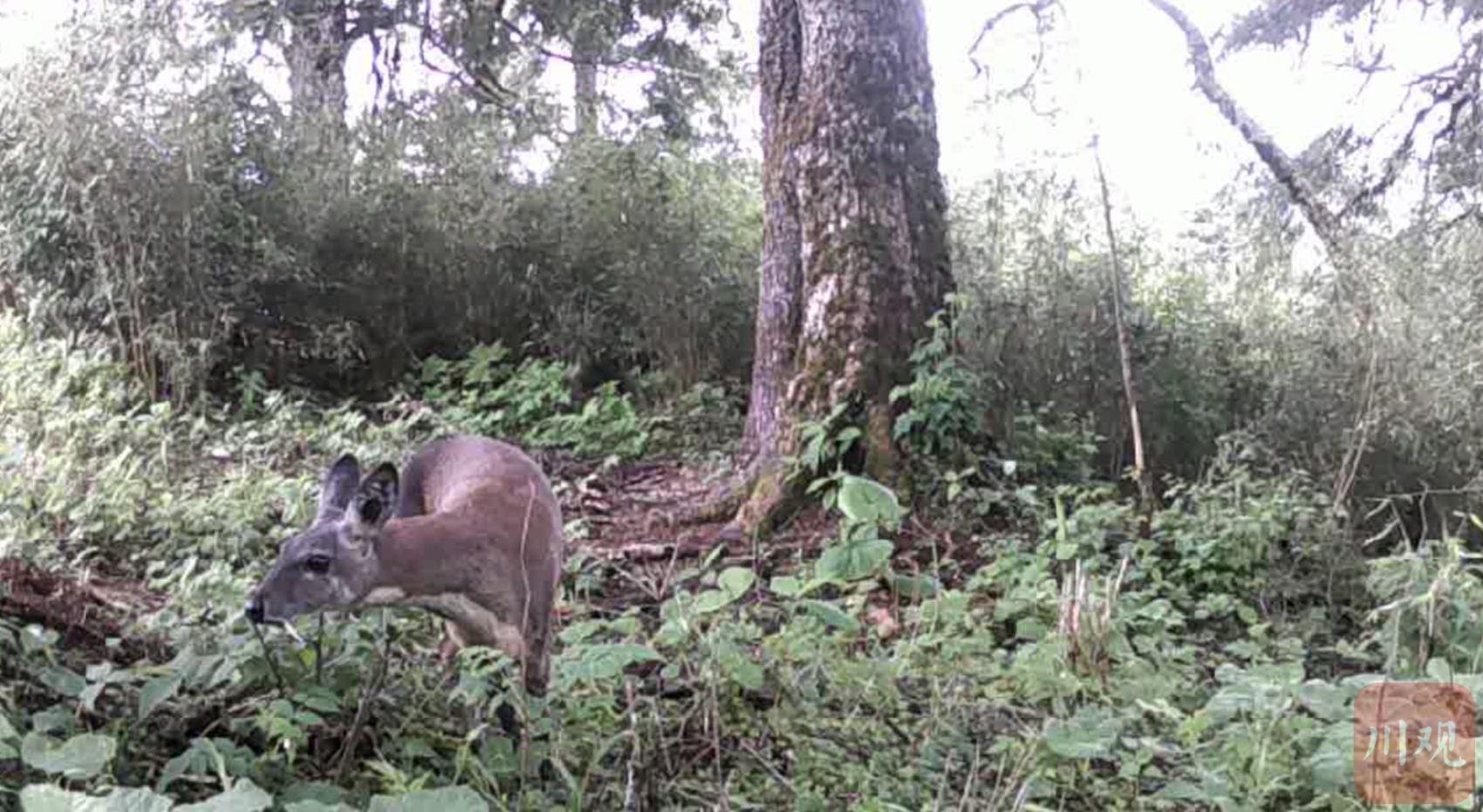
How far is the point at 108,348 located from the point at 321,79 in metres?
5.27

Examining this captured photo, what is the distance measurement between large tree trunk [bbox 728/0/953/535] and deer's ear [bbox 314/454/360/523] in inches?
131

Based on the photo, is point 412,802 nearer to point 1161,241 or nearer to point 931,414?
point 931,414

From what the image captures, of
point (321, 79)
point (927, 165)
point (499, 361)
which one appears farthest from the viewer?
point (321, 79)

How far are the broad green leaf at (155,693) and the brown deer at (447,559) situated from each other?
0.23 meters

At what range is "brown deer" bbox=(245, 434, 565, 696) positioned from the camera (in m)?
3.37

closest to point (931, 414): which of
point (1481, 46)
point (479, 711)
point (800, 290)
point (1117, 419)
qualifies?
point (800, 290)

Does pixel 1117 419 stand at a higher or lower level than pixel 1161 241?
lower

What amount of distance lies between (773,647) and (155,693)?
1.90 m

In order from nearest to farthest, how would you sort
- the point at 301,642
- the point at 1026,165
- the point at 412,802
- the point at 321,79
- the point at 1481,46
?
the point at 412,802
the point at 301,642
the point at 1026,165
the point at 1481,46
the point at 321,79

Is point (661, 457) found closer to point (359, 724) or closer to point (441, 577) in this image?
point (441, 577)

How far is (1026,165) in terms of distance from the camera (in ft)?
27.5

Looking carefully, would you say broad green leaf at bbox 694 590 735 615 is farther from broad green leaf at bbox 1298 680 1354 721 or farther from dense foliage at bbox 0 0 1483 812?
broad green leaf at bbox 1298 680 1354 721

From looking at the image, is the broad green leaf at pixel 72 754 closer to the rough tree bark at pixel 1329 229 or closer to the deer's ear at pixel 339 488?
the deer's ear at pixel 339 488

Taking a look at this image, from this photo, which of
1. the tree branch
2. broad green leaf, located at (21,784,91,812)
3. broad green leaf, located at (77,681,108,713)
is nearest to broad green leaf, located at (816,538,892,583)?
broad green leaf, located at (77,681,108,713)
